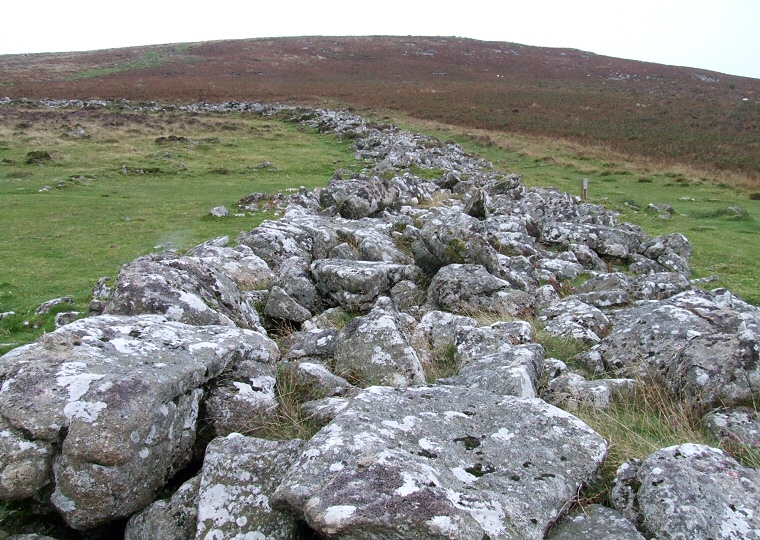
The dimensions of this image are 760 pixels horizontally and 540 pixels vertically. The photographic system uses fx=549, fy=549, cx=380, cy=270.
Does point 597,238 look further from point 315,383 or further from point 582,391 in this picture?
point 315,383

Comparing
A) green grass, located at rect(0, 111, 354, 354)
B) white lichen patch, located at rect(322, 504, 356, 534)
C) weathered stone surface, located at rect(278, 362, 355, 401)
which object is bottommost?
green grass, located at rect(0, 111, 354, 354)

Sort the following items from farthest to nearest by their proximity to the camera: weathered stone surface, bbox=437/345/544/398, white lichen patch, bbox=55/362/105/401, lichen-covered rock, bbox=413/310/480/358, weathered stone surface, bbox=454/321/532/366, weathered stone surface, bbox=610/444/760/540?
lichen-covered rock, bbox=413/310/480/358
weathered stone surface, bbox=454/321/532/366
weathered stone surface, bbox=437/345/544/398
white lichen patch, bbox=55/362/105/401
weathered stone surface, bbox=610/444/760/540

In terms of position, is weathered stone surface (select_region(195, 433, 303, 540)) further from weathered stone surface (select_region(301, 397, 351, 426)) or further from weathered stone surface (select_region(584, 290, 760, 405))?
weathered stone surface (select_region(584, 290, 760, 405))

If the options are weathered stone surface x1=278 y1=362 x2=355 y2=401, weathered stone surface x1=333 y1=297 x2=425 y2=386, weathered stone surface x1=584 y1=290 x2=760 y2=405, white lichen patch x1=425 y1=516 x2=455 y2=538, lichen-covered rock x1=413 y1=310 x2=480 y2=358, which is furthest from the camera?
lichen-covered rock x1=413 y1=310 x2=480 y2=358

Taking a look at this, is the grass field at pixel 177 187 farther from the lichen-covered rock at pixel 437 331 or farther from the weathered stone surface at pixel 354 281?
the lichen-covered rock at pixel 437 331

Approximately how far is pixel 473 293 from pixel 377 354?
329 centimetres

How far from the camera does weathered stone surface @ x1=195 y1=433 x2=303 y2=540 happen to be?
135 inches

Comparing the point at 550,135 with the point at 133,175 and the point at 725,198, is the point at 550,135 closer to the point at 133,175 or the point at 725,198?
the point at 725,198

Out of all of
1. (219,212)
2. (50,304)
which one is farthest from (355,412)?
(219,212)

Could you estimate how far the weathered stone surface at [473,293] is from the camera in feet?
27.7

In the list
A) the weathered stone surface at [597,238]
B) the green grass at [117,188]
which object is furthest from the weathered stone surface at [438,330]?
the weathered stone surface at [597,238]

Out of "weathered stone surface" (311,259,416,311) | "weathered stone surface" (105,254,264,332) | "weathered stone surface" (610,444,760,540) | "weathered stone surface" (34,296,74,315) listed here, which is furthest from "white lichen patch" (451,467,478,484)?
"weathered stone surface" (34,296,74,315)

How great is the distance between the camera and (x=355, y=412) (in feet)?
12.8

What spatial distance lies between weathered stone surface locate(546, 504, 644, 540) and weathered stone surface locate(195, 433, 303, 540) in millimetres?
1633
